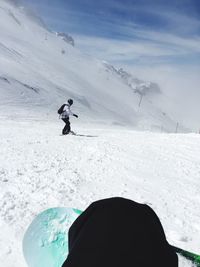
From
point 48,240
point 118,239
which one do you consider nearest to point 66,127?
point 48,240

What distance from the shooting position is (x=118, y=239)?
1.90 metres

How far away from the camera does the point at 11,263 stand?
449cm

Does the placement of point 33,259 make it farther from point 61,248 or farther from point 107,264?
point 107,264

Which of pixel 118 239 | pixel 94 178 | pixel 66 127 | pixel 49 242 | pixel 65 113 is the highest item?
pixel 65 113

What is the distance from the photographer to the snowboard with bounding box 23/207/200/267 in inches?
170

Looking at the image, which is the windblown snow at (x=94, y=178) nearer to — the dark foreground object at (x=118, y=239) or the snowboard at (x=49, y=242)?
the snowboard at (x=49, y=242)

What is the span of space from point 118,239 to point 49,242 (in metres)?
2.98

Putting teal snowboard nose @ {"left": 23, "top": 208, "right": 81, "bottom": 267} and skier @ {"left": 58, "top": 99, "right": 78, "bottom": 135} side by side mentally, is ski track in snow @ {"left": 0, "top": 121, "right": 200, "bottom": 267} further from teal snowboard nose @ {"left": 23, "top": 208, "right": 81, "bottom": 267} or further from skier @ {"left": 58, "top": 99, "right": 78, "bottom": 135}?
skier @ {"left": 58, "top": 99, "right": 78, "bottom": 135}

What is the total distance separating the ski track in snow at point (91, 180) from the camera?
234 inches

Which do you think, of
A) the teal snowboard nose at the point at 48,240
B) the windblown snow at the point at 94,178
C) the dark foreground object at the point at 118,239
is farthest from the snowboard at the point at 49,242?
the dark foreground object at the point at 118,239

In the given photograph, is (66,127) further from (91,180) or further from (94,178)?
(91,180)

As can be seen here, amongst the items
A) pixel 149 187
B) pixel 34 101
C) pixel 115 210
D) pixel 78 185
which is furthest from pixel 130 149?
pixel 34 101

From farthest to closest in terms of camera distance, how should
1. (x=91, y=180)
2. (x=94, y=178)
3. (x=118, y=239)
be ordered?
1. (x=94, y=178)
2. (x=91, y=180)
3. (x=118, y=239)

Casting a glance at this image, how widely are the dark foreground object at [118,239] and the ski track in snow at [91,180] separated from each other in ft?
9.04
